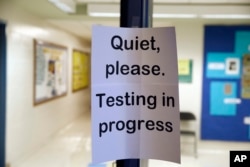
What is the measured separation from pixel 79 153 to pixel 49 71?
1.74 metres

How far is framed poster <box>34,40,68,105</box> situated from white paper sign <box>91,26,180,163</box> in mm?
3812

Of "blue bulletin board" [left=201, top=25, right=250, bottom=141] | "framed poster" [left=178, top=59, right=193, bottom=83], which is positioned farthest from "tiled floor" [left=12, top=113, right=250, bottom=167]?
"framed poster" [left=178, top=59, right=193, bottom=83]

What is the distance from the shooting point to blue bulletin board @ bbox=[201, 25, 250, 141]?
4652 mm

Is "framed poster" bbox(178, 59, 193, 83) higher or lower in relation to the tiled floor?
higher

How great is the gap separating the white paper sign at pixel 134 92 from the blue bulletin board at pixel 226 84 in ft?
13.2

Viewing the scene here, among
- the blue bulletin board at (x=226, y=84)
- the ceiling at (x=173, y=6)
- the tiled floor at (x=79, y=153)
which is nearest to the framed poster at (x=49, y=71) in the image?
the ceiling at (x=173, y=6)

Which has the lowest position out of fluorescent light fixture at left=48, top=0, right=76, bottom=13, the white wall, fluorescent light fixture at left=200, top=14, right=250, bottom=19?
the white wall

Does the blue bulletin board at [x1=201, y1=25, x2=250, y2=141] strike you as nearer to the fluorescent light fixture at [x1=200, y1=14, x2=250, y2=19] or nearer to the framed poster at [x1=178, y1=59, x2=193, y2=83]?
the framed poster at [x1=178, y1=59, x2=193, y2=83]

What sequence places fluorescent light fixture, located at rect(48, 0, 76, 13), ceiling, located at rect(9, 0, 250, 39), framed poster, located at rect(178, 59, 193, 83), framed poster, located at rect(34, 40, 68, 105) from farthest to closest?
1. framed poster, located at rect(178, 59, 193, 83)
2. framed poster, located at rect(34, 40, 68, 105)
3. ceiling, located at rect(9, 0, 250, 39)
4. fluorescent light fixture, located at rect(48, 0, 76, 13)

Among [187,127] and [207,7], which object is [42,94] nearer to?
[187,127]

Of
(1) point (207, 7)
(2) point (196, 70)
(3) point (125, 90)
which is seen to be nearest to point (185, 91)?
(2) point (196, 70)

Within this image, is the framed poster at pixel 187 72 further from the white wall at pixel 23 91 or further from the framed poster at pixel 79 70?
the framed poster at pixel 79 70

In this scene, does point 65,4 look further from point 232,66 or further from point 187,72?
point 232,66

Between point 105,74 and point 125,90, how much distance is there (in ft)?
0.31
